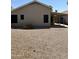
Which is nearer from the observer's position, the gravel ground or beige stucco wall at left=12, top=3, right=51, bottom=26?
the gravel ground

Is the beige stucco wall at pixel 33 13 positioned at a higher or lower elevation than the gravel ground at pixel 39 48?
higher

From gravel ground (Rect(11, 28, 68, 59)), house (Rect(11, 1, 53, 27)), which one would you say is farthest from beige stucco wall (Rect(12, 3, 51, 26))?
gravel ground (Rect(11, 28, 68, 59))

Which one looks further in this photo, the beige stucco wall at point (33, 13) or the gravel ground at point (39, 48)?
the beige stucco wall at point (33, 13)

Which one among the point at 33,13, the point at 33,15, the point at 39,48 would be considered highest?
the point at 33,13

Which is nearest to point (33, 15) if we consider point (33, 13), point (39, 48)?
point (33, 13)

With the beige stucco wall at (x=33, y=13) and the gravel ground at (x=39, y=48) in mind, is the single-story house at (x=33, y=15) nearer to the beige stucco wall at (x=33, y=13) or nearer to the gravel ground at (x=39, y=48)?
the beige stucco wall at (x=33, y=13)

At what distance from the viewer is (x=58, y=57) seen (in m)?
5.14

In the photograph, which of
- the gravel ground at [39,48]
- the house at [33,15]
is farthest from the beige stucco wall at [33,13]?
the gravel ground at [39,48]

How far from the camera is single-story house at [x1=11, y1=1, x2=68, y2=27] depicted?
19.7 metres

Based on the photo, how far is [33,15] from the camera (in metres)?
19.8

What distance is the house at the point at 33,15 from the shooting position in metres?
19.7

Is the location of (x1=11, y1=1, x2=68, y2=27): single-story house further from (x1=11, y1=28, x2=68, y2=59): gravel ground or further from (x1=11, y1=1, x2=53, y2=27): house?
(x1=11, y1=28, x2=68, y2=59): gravel ground

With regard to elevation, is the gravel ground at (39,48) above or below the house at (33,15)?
below

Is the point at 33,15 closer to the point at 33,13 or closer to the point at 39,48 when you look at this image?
the point at 33,13
